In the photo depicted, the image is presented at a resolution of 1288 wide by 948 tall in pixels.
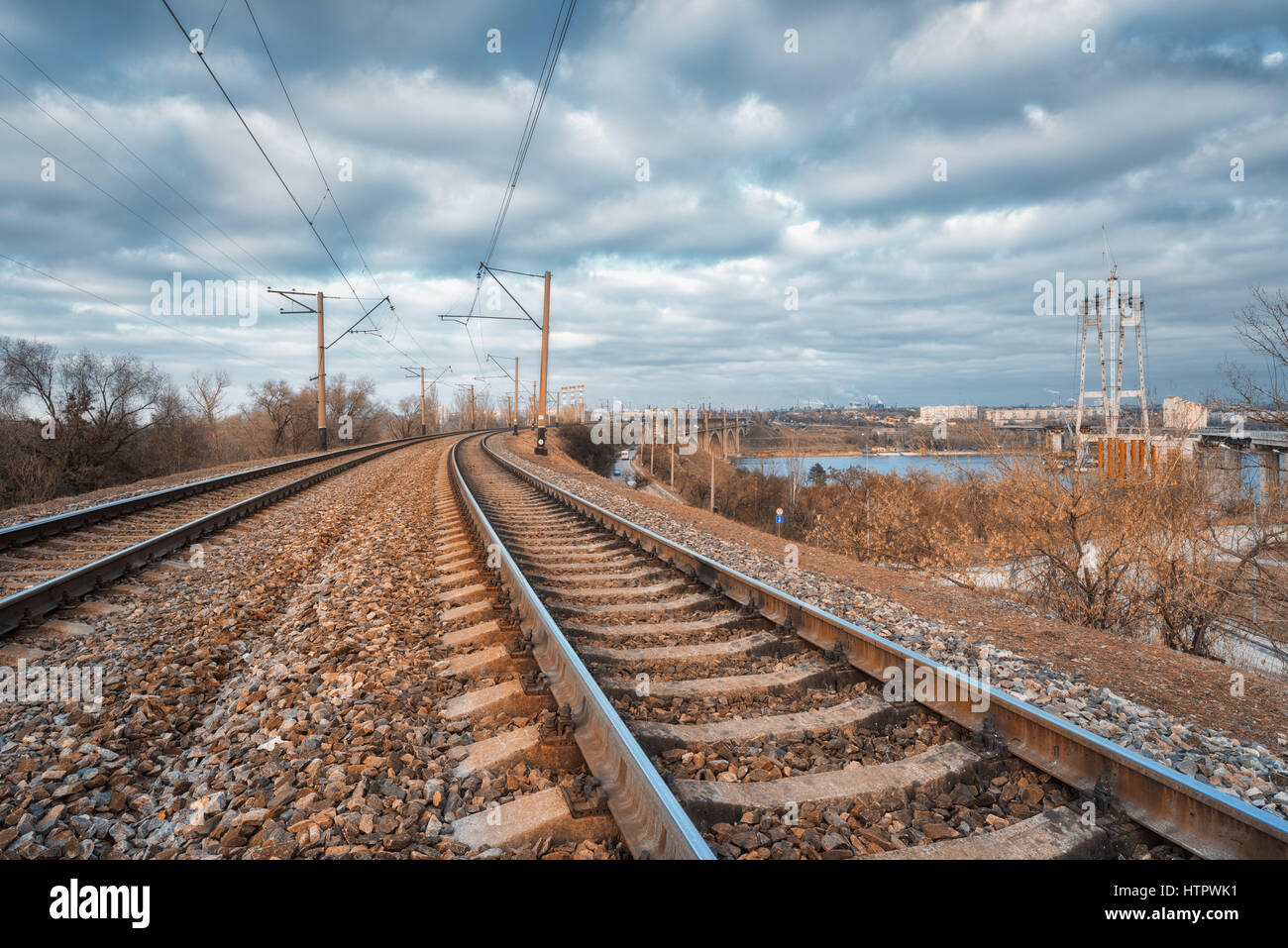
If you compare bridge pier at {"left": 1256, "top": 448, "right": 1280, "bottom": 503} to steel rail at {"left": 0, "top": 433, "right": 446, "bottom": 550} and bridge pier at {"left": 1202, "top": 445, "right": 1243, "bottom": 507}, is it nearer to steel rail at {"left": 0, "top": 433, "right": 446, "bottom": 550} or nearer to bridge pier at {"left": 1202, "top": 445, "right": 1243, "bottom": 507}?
bridge pier at {"left": 1202, "top": 445, "right": 1243, "bottom": 507}

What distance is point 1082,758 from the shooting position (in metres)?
2.92

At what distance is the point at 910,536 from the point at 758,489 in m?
34.2

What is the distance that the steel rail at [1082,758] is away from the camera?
2.36m

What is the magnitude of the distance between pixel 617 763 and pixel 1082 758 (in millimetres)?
2058

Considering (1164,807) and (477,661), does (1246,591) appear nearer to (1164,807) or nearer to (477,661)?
(1164,807)

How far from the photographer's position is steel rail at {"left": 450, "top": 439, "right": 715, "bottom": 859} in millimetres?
2273

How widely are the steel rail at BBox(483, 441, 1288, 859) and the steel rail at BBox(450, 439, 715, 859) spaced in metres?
1.79

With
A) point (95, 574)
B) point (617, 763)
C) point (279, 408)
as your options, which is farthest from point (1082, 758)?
point (279, 408)

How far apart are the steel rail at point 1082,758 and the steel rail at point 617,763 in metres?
1.79

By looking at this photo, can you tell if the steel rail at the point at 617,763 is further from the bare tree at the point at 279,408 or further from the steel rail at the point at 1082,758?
the bare tree at the point at 279,408

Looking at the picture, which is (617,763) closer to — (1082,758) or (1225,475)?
(1082,758)

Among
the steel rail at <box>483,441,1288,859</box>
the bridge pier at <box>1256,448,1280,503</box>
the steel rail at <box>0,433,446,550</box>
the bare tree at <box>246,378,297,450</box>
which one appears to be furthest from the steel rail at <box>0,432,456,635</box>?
the bare tree at <box>246,378,297,450</box>
